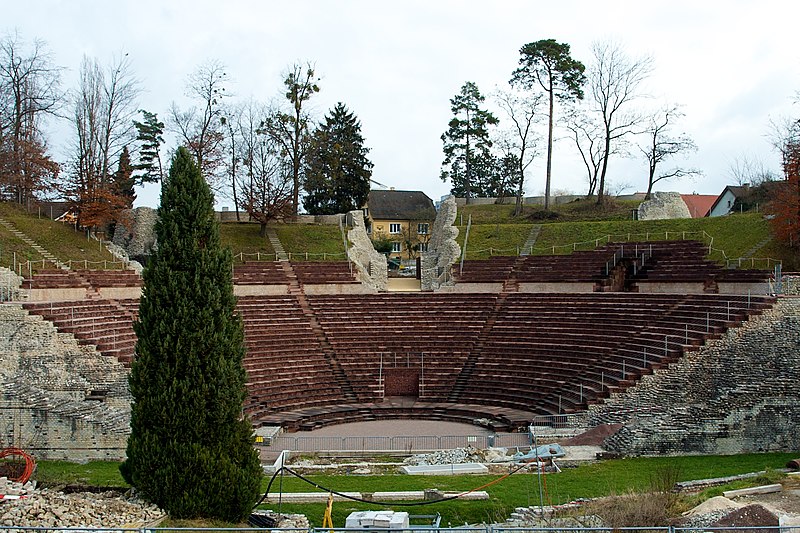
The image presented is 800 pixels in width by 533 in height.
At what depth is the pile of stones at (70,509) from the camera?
37.1ft

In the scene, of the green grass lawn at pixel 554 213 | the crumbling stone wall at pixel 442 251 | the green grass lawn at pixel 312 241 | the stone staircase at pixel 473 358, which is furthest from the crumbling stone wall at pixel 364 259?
the stone staircase at pixel 473 358

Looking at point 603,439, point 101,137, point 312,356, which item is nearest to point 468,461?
point 603,439

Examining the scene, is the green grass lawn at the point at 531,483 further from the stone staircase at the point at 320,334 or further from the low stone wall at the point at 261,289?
the low stone wall at the point at 261,289

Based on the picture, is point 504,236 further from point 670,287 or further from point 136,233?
point 136,233

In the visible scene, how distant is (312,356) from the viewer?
2781cm

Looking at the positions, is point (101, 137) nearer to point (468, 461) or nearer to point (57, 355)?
point (57, 355)

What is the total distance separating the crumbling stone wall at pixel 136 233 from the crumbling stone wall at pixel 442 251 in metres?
14.4

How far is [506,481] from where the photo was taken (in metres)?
16.2

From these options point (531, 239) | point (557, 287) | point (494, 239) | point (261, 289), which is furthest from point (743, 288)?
point (261, 289)

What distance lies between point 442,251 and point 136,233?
16123 millimetres

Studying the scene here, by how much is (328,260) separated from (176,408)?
83.9 feet

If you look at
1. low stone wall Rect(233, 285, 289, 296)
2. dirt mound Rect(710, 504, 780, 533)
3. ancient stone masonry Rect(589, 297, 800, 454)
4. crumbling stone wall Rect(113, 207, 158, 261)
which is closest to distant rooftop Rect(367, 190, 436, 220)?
crumbling stone wall Rect(113, 207, 158, 261)

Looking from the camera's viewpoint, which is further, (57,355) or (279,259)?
(279,259)

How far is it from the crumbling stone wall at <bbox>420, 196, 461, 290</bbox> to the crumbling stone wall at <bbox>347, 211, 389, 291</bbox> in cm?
222
